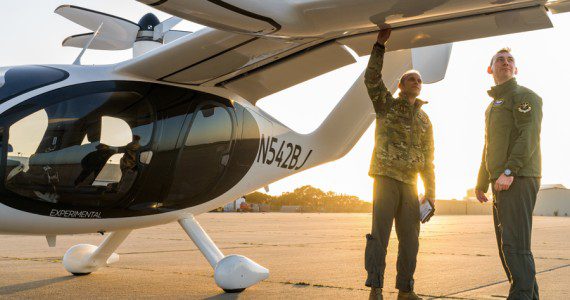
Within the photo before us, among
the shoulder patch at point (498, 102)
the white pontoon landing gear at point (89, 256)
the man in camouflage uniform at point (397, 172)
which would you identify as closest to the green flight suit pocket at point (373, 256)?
the man in camouflage uniform at point (397, 172)

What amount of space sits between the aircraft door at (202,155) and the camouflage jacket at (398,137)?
1725mm

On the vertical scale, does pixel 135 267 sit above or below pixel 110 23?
below

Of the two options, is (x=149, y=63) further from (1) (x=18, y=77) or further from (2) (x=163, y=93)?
(1) (x=18, y=77)

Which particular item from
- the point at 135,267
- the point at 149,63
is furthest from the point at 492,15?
the point at 135,267

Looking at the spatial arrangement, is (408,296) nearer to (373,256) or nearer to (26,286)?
(373,256)

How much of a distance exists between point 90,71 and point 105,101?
35 cm

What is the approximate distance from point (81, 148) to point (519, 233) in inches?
→ 133

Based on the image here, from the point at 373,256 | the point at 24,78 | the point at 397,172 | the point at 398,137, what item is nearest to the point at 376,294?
the point at 373,256

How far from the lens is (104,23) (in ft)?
27.1

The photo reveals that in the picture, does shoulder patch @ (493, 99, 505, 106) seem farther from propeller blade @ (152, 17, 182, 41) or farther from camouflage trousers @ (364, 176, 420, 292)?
propeller blade @ (152, 17, 182, 41)

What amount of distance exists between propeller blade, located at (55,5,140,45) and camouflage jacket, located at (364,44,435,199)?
4817 mm

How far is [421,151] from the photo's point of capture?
4742mm

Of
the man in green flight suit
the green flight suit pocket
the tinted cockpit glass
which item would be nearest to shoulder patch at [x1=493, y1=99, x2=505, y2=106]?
the man in green flight suit

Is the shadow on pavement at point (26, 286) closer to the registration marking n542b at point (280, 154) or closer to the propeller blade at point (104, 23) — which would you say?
the registration marking n542b at point (280, 154)
